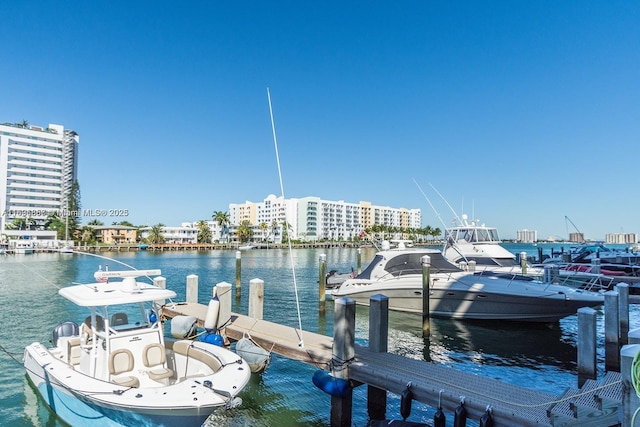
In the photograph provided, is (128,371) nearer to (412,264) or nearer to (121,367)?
(121,367)

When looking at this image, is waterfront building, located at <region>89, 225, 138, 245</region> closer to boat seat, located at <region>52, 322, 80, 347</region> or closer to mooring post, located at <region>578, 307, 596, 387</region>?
boat seat, located at <region>52, 322, 80, 347</region>

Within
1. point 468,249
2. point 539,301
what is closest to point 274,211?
point 468,249

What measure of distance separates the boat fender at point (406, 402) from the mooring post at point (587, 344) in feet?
13.6

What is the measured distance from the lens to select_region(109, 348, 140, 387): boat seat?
752 cm

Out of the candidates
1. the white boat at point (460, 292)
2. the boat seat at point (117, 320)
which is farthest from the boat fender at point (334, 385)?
the white boat at point (460, 292)

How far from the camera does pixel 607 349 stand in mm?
11484

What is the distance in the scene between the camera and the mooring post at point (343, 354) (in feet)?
27.3

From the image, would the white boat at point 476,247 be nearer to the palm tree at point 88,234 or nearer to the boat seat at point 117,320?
the boat seat at point 117,320

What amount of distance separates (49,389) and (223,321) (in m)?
4.82

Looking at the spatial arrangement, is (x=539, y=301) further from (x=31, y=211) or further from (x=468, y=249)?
(x=31, y=211)

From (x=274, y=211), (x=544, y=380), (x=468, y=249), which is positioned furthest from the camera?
(x=274, y=211)

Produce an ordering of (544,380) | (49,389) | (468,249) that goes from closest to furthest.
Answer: (49,389)
(544,380)
(468,249)

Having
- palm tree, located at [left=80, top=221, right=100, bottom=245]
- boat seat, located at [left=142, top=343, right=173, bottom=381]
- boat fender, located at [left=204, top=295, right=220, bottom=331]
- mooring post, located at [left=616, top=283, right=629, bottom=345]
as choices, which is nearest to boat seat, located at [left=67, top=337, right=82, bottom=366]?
boat seat, located at [left=142, top=343, right=173, bottom=381]

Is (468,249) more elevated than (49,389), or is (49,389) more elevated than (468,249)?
(468,249)
